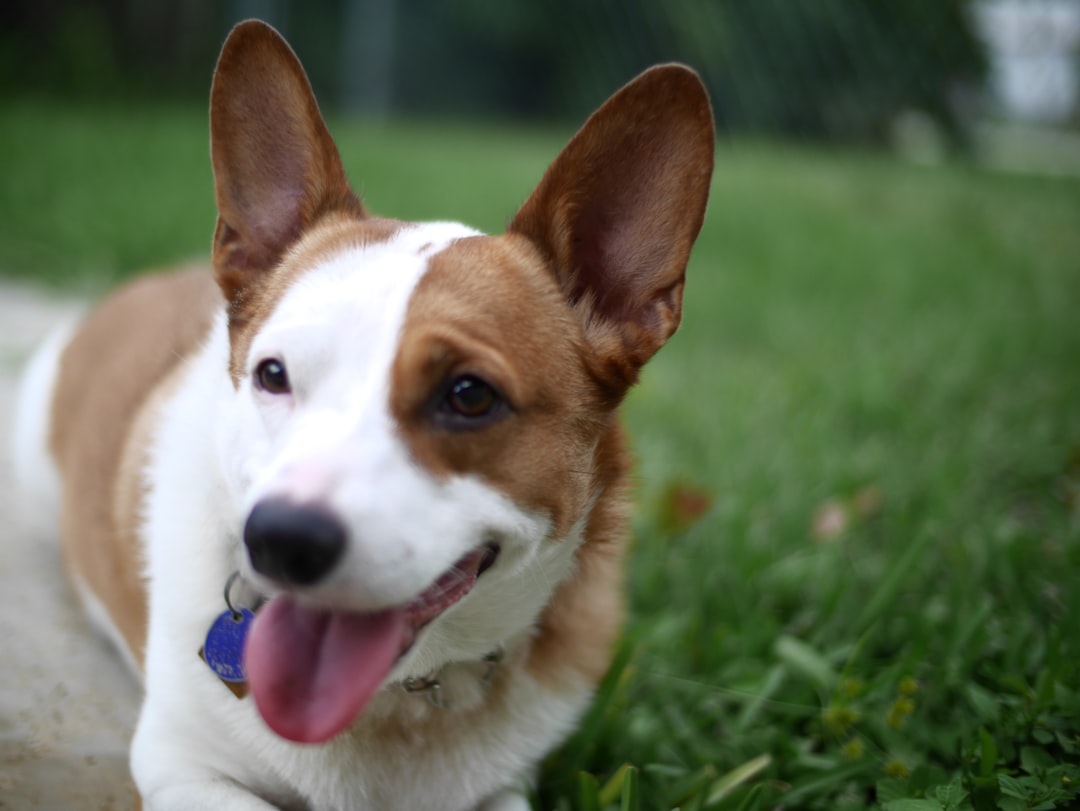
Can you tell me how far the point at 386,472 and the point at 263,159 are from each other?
34.1 inches

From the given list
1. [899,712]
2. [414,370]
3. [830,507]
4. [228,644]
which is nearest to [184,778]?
Result: [228,644]

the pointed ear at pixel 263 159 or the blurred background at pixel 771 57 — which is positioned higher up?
the pointed ear at pixel 263 159

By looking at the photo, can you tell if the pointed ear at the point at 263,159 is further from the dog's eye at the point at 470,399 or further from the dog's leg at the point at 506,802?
the dog's leg at the point at 506,802

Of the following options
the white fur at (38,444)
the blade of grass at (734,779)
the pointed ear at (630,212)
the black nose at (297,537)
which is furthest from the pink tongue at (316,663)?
the white fur at (38,444)

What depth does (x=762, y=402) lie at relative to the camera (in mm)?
3992

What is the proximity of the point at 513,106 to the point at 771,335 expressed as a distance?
14730mm

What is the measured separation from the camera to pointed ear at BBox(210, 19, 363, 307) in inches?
74.4

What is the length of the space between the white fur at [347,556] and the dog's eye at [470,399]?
11 centimetres

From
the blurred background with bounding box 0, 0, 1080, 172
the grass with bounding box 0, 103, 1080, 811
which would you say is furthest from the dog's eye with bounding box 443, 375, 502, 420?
the blurred background with bounding box 0, 0, 1080, 172

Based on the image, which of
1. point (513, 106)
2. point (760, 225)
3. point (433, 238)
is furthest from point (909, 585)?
point (513, 106)

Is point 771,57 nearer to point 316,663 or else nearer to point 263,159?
point 263,159

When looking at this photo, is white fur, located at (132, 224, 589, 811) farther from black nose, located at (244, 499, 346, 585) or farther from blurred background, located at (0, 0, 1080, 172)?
blurred background, located at (0, 0, 1080, 172)

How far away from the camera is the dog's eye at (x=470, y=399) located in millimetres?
1584

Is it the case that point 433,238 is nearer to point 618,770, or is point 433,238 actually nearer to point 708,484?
point 618,770
